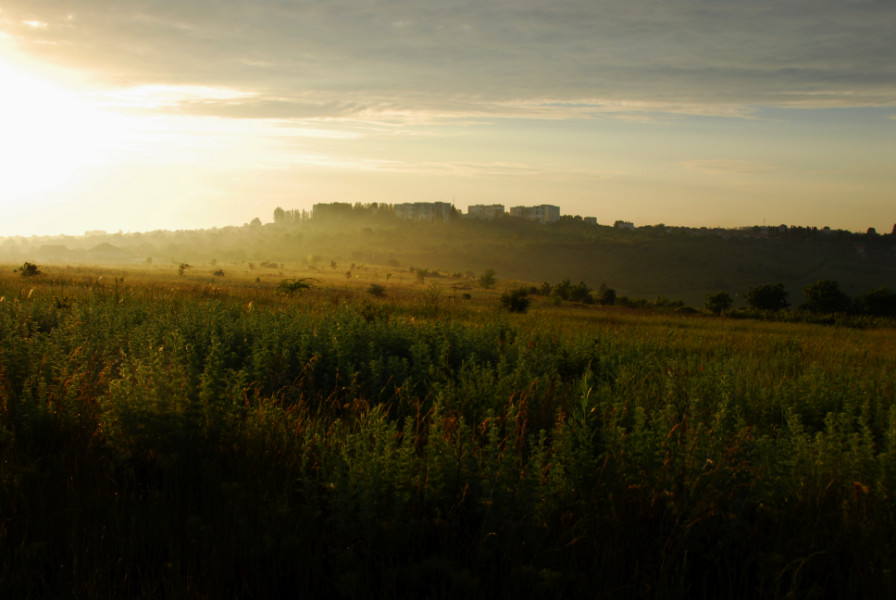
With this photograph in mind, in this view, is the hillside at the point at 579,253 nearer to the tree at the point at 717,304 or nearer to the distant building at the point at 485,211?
the distant building at the point at 485,211

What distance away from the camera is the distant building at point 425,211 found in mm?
134125

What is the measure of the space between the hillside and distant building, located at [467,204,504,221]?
27.8 ft

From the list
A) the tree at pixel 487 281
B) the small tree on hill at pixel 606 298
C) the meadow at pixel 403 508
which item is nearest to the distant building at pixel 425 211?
the tree at pixel 487 281

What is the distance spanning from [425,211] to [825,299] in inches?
4613

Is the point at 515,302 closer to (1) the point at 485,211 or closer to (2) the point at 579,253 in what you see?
(2) the point at 579,253

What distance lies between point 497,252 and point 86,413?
9548cm

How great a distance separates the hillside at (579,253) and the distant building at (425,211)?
6842mm

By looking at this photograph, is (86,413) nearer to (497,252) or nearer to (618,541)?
(618,541)

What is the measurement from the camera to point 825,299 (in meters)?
40.8

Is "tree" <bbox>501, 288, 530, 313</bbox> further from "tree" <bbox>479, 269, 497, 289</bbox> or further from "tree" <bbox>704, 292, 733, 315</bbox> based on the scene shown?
"tree" <bbox>479, 269, 497, 289</bbox>

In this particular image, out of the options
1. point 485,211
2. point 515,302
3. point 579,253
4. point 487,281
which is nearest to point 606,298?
point 487,281

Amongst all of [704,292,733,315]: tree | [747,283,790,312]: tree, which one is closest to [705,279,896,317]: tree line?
[747,283,790,312]: tree

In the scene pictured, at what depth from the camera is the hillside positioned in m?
83.6

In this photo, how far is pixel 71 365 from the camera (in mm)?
6250
